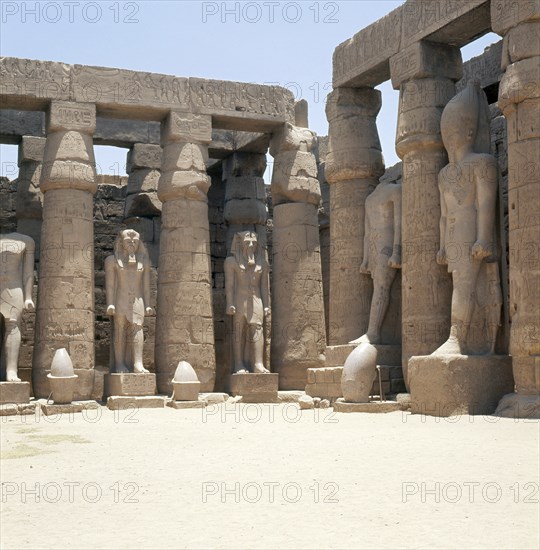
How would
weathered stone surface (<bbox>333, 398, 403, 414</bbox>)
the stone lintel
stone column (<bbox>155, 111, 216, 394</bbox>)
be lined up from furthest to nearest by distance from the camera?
1. stone column (<bbox>155, 111, 216, 394</bbox>)
2. the stone lintel
3. weathered stone surface (<bbox>333, 398, 403, 414</bbox>)

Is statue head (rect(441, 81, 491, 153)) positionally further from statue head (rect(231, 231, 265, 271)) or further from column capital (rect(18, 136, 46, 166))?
column capital (rect(18, 136, 46, 166))

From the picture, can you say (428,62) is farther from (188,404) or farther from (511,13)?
(188,404)

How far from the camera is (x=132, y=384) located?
1406 centimetres

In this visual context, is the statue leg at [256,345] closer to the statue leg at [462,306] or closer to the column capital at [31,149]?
the statue leg at [462,306]

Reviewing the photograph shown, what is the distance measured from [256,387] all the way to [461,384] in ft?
16.3

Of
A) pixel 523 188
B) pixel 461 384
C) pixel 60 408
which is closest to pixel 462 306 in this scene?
pixel 461 384

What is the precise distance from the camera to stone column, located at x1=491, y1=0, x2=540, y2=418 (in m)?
10.1

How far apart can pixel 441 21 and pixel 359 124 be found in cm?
253

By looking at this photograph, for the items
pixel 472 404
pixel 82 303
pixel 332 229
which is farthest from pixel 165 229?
pixel 472 404

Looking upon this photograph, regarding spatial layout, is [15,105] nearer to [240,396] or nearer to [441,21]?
[240,396]

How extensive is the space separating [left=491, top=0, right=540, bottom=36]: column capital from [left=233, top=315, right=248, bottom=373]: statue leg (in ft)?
21.7

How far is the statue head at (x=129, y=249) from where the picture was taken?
46.6 ft

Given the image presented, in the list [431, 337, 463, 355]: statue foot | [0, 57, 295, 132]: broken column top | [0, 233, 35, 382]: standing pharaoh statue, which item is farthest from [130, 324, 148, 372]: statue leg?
[431, 337, 463, 355]: statue foot

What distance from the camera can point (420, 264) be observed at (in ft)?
40.0
